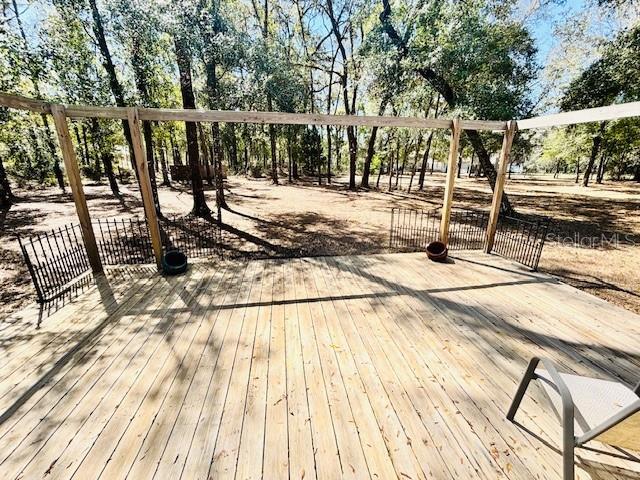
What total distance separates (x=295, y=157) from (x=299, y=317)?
77.8ft

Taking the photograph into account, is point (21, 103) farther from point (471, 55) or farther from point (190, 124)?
Answer: point (471, 55)

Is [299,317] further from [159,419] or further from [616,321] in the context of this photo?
[616,321]

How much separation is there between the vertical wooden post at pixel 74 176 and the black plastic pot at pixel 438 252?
6145mm

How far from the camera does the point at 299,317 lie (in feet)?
11.7

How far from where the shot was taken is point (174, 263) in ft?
16.5

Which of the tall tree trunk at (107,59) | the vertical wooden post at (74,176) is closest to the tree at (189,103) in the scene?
the tall tree trunk at (107,59)

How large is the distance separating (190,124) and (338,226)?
5.96 metres

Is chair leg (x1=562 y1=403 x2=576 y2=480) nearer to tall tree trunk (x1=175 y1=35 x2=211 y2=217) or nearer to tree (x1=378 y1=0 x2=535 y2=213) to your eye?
A: tree (x1=378 y1=0 x2=535 y2=213)

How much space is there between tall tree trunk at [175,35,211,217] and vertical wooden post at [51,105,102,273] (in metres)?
4.61

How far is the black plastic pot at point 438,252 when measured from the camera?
5613 millimetres

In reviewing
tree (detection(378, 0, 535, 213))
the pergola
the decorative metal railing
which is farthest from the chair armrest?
tree (detection(378, 0, 535, 213))

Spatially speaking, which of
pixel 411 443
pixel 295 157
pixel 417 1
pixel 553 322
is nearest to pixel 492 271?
pixel 553 322

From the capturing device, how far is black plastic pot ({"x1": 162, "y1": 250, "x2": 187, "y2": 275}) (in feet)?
15.8

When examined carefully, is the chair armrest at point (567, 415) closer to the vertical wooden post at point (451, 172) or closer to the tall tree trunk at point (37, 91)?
the vertical wooden post at point (451, 172)
